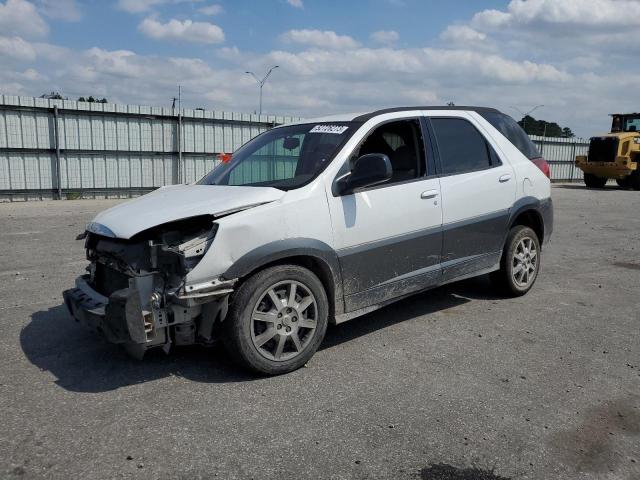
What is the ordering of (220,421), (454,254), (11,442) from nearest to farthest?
(11,442) → (220,421) → (454,254)

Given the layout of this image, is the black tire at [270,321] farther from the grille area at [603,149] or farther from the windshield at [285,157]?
the grille area at [603,149]

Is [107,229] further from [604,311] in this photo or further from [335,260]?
[604,311]

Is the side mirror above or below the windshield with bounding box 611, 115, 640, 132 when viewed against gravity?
below

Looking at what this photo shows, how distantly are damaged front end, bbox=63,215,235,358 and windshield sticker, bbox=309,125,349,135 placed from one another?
142cm

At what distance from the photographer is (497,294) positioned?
5.93 m

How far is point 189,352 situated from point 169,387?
63 cm

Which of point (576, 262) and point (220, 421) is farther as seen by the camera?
point (576, 262)

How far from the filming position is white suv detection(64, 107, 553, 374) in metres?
3.57

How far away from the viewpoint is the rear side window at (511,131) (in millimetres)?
5726

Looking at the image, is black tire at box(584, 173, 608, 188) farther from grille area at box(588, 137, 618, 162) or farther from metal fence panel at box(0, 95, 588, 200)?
Result: metal fence panel at box(0, 95, 588, 200)

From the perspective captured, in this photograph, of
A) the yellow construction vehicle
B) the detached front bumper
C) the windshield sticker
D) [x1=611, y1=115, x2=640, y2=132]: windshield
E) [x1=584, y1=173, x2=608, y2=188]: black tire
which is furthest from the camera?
[x1=584, y1=173, x2=608, y2=188]: black tire

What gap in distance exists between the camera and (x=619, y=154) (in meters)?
23.8

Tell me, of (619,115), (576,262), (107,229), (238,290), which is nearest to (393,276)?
(238,290)

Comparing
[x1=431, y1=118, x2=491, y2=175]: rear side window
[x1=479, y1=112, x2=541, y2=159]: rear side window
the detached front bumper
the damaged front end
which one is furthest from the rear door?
the detached front bumper
